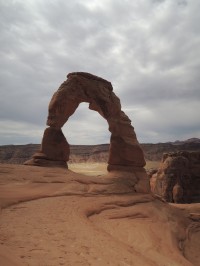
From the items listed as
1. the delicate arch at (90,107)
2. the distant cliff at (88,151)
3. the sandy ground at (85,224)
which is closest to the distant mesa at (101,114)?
the delicate arch at (90,107)

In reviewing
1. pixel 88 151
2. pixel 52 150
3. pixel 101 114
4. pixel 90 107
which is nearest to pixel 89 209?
pixel 52 150

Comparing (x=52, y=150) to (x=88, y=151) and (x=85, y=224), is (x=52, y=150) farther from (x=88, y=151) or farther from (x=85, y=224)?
(x=88, y=151)

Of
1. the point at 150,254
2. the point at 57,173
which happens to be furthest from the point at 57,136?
the point at 150,254

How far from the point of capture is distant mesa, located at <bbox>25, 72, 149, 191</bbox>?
44.8 ft

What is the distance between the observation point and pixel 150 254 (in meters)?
6.80

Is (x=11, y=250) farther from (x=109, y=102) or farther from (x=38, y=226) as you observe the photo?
(x=109, y=102)

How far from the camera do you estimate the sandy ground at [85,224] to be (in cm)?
470

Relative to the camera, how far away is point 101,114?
14.7 meters

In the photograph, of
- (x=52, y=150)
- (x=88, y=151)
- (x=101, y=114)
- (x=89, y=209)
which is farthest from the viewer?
(x=88, y=151)

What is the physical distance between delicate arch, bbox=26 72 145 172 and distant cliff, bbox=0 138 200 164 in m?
39.9

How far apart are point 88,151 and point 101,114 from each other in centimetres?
5785

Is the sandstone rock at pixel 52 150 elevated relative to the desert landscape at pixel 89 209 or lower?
elevated

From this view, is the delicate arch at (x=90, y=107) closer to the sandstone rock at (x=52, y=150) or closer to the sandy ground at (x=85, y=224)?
the sandstone rock at (x=52, y=150)

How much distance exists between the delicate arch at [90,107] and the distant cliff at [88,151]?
1572 inches
